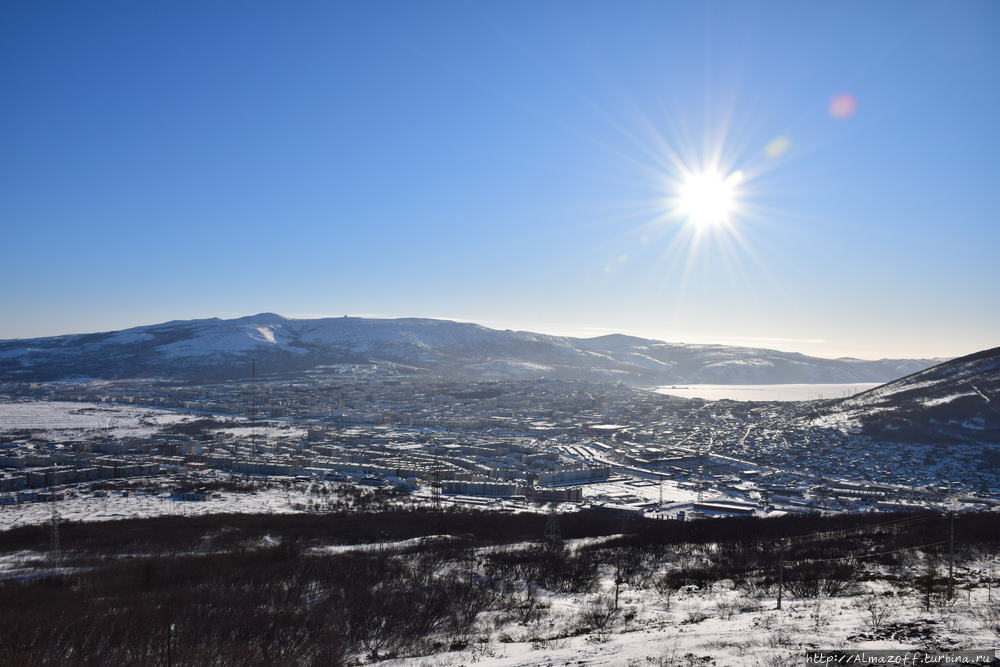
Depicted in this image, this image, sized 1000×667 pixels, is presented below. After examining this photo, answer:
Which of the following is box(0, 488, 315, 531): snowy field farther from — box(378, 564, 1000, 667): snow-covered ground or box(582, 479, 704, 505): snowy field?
box(378, 564, 1000, 667): snow-covered ground

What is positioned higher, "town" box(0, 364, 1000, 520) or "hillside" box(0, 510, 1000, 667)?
"hillside" box(0, 510, 1000, 667)

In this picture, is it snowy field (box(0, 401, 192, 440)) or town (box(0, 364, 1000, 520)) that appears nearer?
town (box(0, 364, 1000, 520))

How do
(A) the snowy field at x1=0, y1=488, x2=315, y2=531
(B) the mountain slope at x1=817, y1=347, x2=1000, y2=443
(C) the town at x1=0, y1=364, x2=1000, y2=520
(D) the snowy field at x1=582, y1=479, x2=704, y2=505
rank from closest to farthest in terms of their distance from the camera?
(A) the snowy field at x1=0, y1=488, x2=315, y2=531 < (D) the snowy field at x1=582, y1=479, x2=704, y2=505 < (C) the town at x1=0, y1=364, x2=1000, y2=520 < (B) the mountain slope at x1=817, y1=347, x2=1000, y2=443

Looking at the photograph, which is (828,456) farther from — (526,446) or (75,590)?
(75,590)

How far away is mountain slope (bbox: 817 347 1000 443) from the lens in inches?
2339

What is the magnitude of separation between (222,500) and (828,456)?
54.8 metres

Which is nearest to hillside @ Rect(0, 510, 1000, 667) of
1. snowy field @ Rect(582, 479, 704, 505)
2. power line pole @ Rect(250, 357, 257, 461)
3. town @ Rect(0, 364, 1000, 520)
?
town @ Rect(0, 364, 1000, 520)

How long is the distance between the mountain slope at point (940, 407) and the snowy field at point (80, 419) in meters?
94.0

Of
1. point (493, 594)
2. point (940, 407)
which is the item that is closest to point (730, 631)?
point (493, 594)

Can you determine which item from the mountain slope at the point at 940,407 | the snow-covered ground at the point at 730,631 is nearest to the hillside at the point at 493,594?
the snow-covered ground at the point at 730,631

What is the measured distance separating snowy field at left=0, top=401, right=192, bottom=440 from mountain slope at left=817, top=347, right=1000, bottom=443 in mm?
94035

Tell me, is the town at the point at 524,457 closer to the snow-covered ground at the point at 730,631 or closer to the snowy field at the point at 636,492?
the snowy field at the point at 636,492

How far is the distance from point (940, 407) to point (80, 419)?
4867 inches

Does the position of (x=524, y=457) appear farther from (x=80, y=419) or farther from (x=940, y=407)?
(x=80, y=419)
